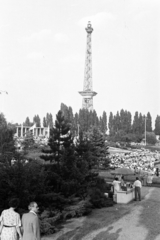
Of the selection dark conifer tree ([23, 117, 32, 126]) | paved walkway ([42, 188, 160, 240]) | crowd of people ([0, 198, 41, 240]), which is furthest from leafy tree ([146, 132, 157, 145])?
crowd of people ([0, 198, 41, 240])

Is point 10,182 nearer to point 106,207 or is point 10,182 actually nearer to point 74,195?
point 74,195

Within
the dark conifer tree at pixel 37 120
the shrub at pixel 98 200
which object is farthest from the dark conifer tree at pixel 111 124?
the shrub at pixel 98 200

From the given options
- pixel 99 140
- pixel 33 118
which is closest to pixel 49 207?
pixel 99 140

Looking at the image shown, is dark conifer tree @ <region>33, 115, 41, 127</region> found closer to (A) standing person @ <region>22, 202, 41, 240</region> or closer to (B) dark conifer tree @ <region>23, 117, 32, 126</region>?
(B) dark conifer tree @ <region>23, 117, 32, 126</region>

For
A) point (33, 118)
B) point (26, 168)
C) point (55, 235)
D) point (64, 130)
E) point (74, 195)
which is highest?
point (33, 118)

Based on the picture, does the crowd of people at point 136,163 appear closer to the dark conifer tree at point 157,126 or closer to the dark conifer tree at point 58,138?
the dark conifer tree at point 58,138

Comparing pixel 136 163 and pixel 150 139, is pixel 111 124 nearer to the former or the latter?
pixel 150 139
